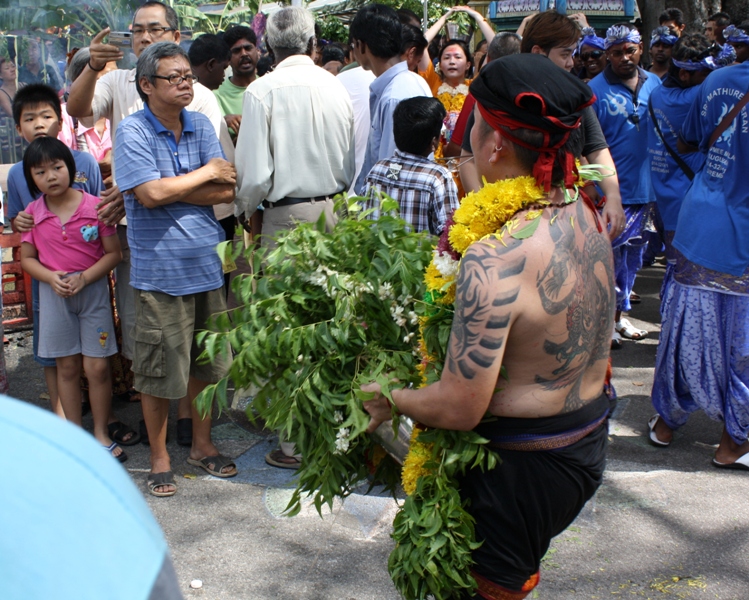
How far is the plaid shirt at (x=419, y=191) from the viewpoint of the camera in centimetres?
402

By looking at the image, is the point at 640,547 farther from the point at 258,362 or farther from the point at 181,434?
the point at 181,434

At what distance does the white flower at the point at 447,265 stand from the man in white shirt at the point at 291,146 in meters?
2.15

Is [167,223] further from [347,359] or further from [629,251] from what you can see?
[629,251]

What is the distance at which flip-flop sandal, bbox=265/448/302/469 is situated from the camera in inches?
175

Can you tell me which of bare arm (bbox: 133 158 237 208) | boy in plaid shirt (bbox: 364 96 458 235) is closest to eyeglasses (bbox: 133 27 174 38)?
bare arm (bbox: 133 158 237 208)

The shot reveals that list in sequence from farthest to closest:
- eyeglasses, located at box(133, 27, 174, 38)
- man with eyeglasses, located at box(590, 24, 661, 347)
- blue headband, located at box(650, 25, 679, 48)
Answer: blue headband, located at box(650, 25, 679, 48) < man with eyeglasses, located at box(590, 24, 661, 347) < eyeglasses, located at box(133, 27, 174, 38)

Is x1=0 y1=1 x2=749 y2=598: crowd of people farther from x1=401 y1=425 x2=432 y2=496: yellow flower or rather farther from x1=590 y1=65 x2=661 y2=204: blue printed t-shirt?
x1=401 y1=425 x2=432 y2=496: yellow flower

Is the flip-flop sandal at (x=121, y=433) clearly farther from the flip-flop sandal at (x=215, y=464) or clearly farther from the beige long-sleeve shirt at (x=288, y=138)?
the beige long-sleeve shirt at (x=288, y=138)

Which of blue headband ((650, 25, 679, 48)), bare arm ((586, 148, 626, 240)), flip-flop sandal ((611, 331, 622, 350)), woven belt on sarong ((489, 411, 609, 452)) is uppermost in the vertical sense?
blue headband ((650, 25, 679, 48))

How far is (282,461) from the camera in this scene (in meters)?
4.45

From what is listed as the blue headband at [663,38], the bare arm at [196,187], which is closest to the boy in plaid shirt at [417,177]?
the bare arm at [196,187]

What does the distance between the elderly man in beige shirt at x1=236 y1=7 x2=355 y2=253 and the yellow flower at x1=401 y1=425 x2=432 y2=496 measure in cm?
228

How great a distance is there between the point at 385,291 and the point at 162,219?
76.2 inches

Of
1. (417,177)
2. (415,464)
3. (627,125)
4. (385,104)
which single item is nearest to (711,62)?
(627,125)
